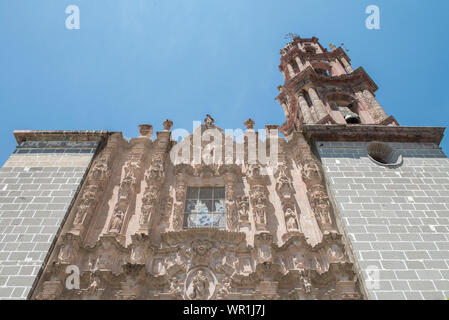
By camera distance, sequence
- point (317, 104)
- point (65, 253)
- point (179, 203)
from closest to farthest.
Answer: point (65, 253)
point (179, 203)
point (317, 104)

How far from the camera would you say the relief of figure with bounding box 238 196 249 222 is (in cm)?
1059

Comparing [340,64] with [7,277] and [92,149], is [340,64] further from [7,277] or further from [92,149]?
[7,277]

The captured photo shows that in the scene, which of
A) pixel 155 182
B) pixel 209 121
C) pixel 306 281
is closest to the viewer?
pixel 306 281

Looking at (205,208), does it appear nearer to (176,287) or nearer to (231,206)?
(231,206)

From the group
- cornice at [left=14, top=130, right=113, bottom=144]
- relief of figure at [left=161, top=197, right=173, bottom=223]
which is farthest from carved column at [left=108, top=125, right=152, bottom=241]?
cornice at [left=14, top=130, right=113, bottom=144]

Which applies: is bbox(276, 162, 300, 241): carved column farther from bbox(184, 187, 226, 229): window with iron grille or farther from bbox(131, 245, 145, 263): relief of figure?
bbox(131, 245, 145, 263): relief of figure

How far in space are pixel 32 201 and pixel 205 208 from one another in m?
5.47

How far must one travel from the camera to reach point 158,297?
857 cm

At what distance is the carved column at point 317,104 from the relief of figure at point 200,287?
12.2m

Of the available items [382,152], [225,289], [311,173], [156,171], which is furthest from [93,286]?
[382,152]

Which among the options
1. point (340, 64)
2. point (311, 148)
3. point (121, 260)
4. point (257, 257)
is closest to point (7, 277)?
point (121, 260)

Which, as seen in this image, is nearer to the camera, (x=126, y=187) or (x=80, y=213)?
(x=80, y=213)

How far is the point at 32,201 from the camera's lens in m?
10.3

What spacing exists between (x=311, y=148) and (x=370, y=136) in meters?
2.40
